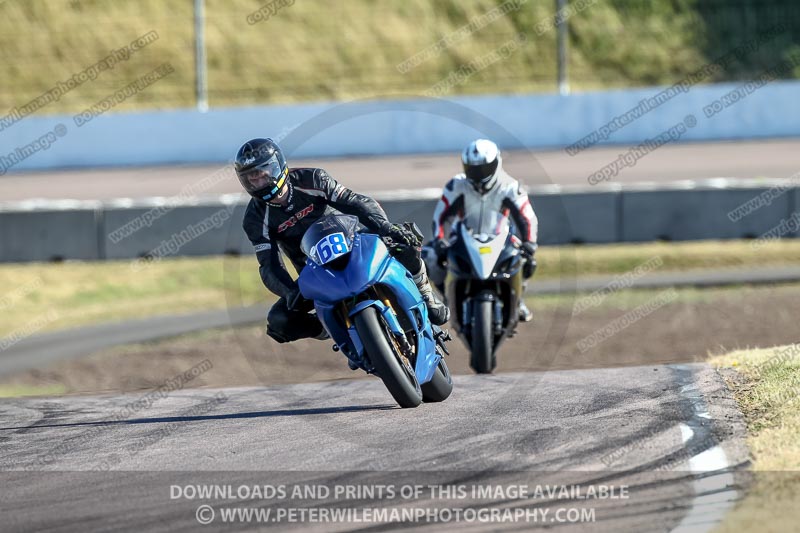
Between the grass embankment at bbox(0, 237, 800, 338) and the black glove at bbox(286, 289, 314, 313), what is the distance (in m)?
9.67

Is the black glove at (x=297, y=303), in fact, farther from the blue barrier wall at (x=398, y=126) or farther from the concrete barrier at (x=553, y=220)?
the blue barrier wall at (x=398, y=126)

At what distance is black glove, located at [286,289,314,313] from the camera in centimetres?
716

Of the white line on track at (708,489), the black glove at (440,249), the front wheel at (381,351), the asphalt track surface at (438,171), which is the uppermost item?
the asphalt track surface at (438,171)

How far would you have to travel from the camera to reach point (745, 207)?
684 inches

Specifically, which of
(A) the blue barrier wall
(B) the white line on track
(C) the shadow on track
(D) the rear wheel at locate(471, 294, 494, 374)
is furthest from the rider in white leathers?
(A) the blue barrier wall

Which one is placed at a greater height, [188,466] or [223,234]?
[223,234]

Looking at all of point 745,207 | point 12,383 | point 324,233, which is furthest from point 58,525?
point 745,207

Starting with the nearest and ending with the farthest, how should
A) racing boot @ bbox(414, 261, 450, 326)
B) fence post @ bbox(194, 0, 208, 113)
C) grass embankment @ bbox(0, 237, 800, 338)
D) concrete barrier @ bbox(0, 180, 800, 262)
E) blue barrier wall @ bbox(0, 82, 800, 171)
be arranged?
racing boot @ bbox(414, 261, 450, 326) → grass embankment @ bbox(0, 237, 800, 338) → concrete barrier @ bbox(0, 180, 800, 262) → fence post @ bbox(194, 0, 208, 113) → blue barrier wall @ bbox(0, 82, 800, 171)

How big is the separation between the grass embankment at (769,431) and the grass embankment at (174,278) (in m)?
10.0

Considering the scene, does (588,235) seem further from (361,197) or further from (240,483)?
(240,483)

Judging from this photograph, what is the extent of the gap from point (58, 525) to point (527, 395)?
3422 millimetres

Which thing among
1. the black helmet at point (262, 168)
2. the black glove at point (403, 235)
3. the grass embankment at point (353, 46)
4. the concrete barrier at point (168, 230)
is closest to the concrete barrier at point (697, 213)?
the concrete barrier at point (168, 230)

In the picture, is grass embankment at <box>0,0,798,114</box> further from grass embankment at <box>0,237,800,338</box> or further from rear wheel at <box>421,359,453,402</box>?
rear wheel at <box>421,359,453,402</box>

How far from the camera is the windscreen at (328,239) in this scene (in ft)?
21.7
